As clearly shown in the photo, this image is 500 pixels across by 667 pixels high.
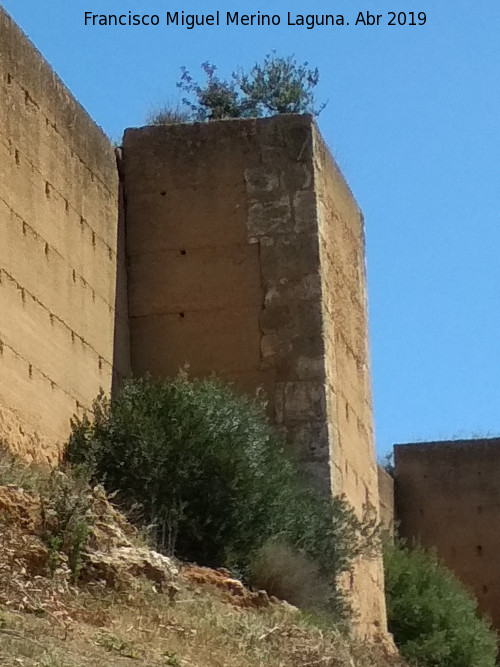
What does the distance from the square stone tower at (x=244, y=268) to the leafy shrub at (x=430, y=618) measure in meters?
2.32

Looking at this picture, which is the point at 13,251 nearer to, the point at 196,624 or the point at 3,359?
the point at 3,359

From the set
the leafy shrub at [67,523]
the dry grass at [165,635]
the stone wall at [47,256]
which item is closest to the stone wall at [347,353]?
the stone wall at [47,256]

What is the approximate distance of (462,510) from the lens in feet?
69.2

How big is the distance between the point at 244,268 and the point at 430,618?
507 cm

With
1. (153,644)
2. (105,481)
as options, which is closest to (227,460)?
(105,481)

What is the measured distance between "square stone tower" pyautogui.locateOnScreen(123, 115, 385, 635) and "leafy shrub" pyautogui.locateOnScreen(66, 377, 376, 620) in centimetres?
123

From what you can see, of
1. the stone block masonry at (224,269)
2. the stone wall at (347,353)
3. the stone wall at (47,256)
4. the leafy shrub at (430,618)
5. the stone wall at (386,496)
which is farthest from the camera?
the stone wall at (386,496)

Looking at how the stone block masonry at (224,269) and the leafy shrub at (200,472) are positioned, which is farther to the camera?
the stone block masonry at (224,269)

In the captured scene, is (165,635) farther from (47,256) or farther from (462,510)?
(462,510)

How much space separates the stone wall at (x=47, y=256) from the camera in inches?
402

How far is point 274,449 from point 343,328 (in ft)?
7.95

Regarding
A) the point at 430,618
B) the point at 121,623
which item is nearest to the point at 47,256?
the point at 121,623

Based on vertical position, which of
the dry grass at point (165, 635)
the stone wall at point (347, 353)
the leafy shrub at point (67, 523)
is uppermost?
the stone wall at point (347, 353)

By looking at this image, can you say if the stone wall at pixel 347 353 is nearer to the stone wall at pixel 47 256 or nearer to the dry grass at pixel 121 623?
the stone wall at pixel 47 256
